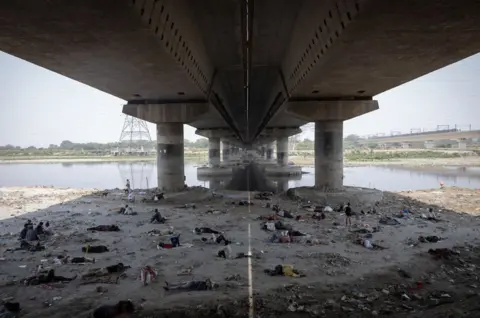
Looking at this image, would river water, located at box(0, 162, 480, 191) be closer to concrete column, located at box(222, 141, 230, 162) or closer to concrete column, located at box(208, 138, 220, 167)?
concrete column, located at box(208, 138, 220, 167)

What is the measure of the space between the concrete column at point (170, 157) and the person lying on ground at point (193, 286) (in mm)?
16019

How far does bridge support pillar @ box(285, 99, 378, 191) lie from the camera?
21109mm

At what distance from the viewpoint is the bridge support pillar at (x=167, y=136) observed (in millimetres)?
22288

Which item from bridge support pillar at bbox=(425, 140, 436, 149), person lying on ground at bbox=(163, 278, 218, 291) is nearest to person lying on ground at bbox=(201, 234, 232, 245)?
person lying on ground at bbox=(163, 278, 218, 291)

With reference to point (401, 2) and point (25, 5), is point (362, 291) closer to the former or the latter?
point (401, 2)

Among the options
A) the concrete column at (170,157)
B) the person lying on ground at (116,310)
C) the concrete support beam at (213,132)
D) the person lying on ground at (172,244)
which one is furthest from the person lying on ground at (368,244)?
the concrete support beam at (213,132)

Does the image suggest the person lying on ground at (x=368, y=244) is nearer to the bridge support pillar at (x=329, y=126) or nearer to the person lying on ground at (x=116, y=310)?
the person lying on ground at (x=116, y=310)

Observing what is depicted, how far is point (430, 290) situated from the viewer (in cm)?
765

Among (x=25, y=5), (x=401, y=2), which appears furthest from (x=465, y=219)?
(x=25, y=5)

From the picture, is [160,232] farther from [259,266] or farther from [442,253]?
[442,253]

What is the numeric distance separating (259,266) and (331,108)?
1412 centimetres

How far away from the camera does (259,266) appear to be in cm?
916

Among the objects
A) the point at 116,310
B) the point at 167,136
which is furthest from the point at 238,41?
the point at 167,136

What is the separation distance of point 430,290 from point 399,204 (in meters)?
12.5
